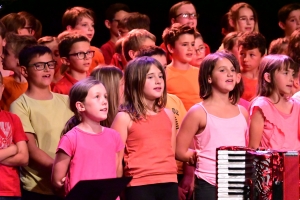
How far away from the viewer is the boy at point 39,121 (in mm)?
4766

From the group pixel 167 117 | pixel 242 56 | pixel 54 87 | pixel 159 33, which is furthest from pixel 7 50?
pixel 159 33

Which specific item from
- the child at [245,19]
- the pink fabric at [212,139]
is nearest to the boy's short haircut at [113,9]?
the child at [245,19]

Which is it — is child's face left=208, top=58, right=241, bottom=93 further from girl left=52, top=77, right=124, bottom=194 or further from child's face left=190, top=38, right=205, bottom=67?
child's face left=190, top=38, right=205, bottom=67

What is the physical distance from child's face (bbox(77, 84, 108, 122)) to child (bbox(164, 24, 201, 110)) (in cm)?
138

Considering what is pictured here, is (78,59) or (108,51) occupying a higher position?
(108,51)

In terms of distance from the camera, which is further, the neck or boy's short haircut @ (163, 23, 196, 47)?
boy's short haircut @ (163, 23, 196, 47)

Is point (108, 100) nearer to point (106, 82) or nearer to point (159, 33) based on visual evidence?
point (106, 82)

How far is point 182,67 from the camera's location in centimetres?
600

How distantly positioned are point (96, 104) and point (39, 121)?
1.78ft

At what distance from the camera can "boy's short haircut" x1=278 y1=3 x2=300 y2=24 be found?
7.77 meters

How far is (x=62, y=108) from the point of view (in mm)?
4957

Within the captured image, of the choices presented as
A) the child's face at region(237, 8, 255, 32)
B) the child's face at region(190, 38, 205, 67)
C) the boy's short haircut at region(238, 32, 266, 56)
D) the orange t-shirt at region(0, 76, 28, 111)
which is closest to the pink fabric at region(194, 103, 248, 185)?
the orange t-shirt at region(0, 76, 28, 111)

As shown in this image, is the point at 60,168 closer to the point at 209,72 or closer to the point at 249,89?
the point at 209,72

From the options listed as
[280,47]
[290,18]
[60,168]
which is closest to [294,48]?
[280,47]
